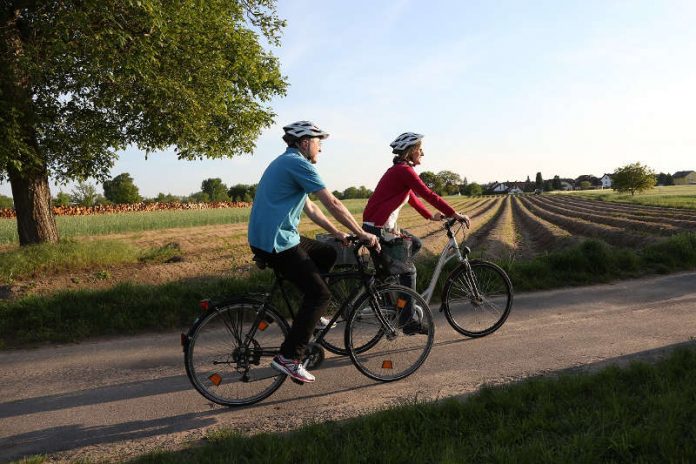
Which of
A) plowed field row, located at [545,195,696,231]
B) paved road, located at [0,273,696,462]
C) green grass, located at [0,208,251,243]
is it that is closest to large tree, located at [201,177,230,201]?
green grass, located at [0,208,251,243]

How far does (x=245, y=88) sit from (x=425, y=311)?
31.3ft

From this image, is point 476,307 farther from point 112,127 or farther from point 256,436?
point 112,127

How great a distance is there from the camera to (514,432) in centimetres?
298

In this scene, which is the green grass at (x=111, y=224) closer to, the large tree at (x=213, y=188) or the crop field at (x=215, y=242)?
the crop field at (x=215, y=242)

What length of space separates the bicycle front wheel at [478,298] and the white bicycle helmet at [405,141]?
164 centimetres

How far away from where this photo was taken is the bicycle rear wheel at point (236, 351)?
3844 mm

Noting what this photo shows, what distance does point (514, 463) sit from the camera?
8.55ft

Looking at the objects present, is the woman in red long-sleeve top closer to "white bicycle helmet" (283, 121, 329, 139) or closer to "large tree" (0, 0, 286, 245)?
"white bicycle helmet" (283, 121, 329, 139)

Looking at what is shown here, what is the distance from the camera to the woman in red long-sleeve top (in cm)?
502

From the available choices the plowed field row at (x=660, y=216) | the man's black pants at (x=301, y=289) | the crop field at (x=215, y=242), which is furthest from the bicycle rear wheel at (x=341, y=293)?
the plowed field row at (x=660, y=216)

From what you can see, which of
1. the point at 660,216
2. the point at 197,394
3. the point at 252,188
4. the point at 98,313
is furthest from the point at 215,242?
the point at 252,188

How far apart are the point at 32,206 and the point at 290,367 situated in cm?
940

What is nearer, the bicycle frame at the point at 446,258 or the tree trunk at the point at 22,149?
the bicycle frame at the point at 446,258

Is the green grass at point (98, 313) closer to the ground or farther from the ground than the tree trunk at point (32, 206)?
closer to the ground
